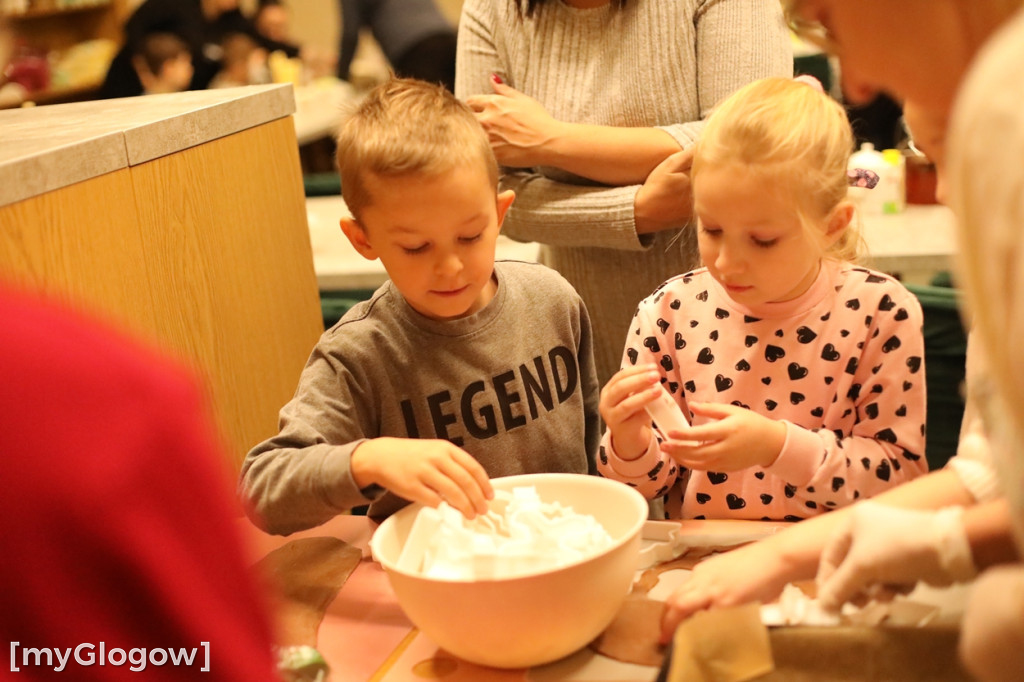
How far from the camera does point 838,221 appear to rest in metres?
1.31

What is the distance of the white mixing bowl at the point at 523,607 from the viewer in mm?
885

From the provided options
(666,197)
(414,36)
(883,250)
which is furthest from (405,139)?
(414,36)

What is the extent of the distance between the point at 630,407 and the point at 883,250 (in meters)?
1.36

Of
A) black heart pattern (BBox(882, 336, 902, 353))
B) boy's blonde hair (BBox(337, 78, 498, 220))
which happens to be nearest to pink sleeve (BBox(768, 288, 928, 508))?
black heart pattern (BBox(882, 336, 902, 353))

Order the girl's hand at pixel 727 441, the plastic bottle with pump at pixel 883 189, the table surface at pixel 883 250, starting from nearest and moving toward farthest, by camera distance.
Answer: the girl's hand at pixel 727 441, the table surface at pixel 883 250, the plastic bottle with pump at pixel 883 189

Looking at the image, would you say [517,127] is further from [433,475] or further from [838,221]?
[433,475]

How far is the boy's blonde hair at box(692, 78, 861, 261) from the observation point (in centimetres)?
125

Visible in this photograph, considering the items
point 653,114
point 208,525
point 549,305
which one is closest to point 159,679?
point 208,525

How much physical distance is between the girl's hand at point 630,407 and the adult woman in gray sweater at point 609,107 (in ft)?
1.52

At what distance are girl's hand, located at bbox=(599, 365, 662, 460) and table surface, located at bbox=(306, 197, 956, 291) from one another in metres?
0.87

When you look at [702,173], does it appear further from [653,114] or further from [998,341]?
[998,341]

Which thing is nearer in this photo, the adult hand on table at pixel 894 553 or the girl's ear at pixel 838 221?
the adult hand on table at pixel 894 553

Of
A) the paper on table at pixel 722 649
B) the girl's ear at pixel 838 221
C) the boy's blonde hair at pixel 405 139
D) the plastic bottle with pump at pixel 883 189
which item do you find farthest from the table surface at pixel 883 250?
the paper on table at pixel 722 649

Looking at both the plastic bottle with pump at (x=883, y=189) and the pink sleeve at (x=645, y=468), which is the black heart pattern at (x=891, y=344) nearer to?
the pink sleeve at (x=645, y=468)
